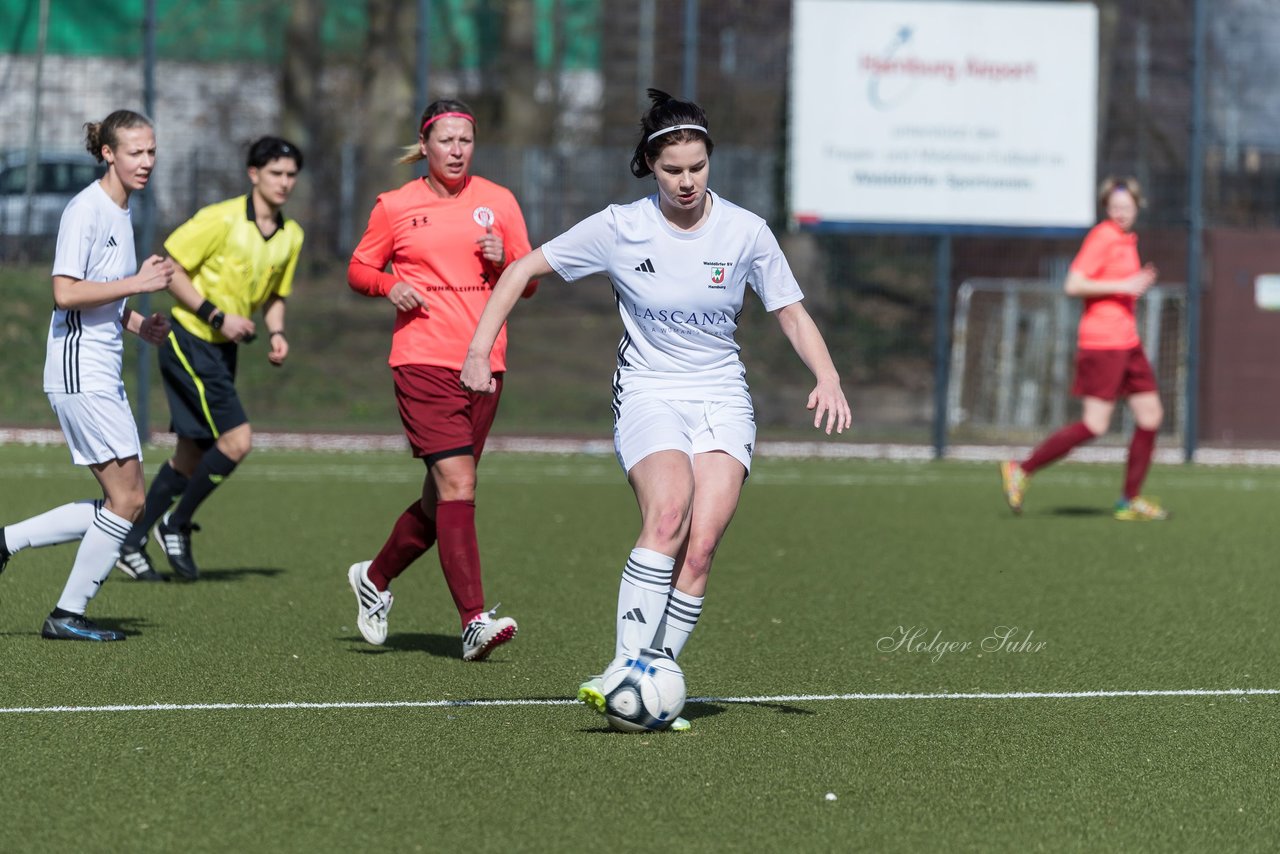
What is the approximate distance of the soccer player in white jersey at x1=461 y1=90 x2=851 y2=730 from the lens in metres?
5.55

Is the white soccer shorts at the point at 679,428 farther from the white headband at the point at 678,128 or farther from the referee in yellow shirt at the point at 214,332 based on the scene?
the referee in yellow shirt at the point at 214,332

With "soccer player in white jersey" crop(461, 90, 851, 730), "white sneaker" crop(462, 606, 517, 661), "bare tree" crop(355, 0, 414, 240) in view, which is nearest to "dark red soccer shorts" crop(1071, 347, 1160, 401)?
"white sneaker" crop(462, 606, 517, 661)

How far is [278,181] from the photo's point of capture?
29.4ft

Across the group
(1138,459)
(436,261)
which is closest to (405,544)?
(436,261)

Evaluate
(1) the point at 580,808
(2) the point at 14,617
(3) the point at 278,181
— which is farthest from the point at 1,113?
(1) the point at 580,808

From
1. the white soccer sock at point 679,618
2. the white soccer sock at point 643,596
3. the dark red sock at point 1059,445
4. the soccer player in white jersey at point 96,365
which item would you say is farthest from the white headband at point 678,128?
the dark red sock at point 1059,445

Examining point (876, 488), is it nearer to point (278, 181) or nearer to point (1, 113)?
point (278, 181)

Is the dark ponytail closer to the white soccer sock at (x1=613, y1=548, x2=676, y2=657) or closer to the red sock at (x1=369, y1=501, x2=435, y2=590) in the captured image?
the white soccer sock at (x1=613, y1=548, x2=676, y2=657)

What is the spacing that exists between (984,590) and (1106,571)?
3.42 feet

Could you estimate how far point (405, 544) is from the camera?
7.18 m

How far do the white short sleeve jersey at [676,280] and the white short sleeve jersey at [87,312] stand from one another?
2.03 meters

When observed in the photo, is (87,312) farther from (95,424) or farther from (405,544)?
(405,544)

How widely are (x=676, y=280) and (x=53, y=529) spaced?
110 inches

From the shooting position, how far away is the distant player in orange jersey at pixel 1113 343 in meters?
12.0
